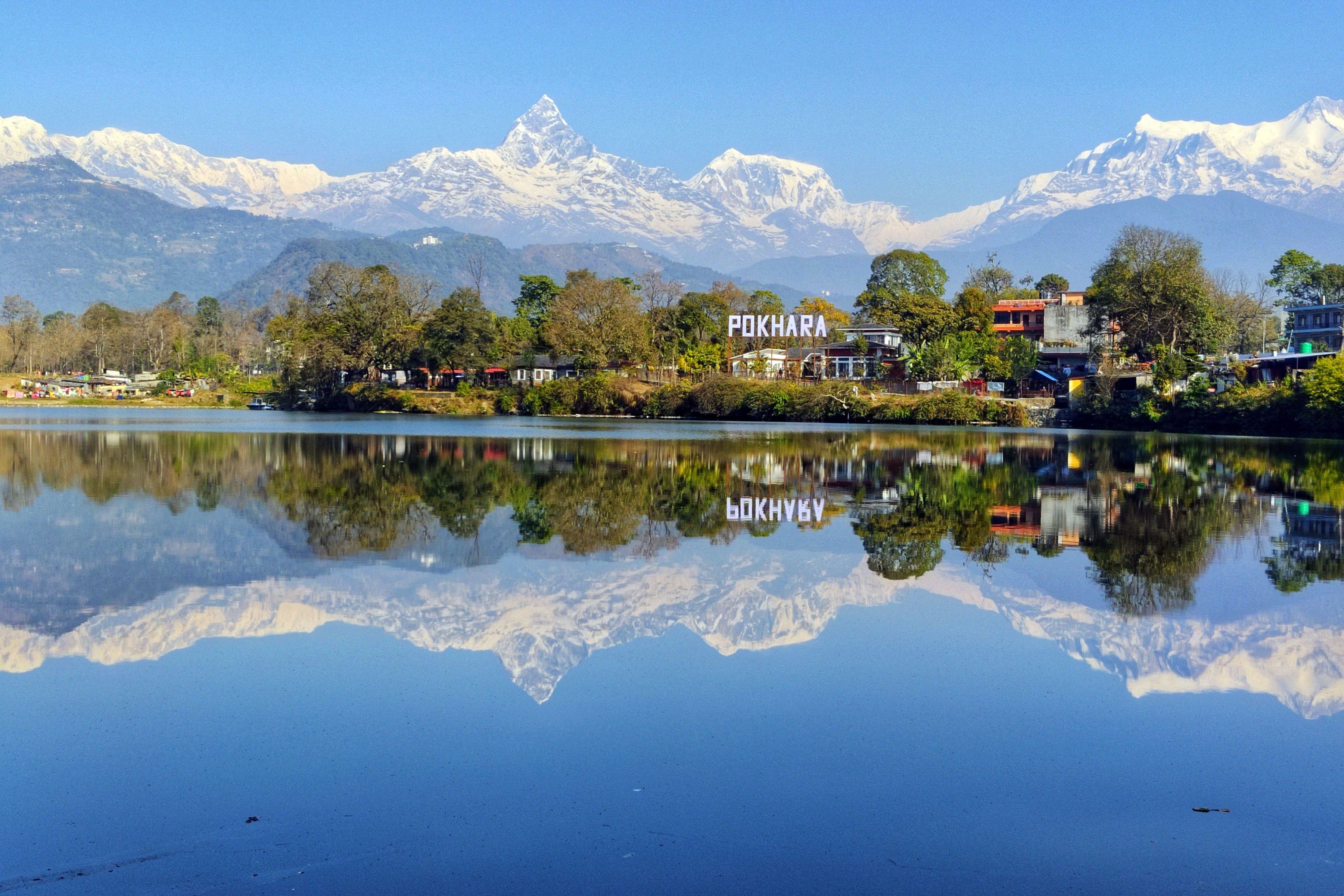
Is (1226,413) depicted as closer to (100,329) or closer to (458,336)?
(458,336)

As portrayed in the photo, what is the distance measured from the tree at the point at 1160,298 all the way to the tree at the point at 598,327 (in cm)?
3760

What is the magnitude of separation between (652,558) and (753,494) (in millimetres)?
9695

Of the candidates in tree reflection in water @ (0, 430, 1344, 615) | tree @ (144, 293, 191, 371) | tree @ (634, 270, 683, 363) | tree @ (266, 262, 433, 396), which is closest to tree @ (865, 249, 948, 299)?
tree @ (634, 270, 683, 363)

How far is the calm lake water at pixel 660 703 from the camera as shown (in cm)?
600

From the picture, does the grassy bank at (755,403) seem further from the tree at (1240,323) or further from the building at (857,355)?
the tree at (1240,323)

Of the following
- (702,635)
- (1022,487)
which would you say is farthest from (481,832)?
(1022,487)

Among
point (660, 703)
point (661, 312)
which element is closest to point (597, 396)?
point (661, 312)

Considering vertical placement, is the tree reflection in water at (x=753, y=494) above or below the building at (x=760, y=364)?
below

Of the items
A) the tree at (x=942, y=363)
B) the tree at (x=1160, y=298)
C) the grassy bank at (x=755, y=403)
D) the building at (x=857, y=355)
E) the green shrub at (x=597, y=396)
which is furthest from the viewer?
the building at (x=857, y=355)

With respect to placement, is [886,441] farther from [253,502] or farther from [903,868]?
[903,868]

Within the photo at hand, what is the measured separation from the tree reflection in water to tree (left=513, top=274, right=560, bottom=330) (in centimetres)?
7410

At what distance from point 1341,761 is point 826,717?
3630 millimetres

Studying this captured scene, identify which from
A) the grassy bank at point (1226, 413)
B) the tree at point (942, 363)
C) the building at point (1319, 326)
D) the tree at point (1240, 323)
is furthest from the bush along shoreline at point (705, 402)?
the building at point (1319, 326)

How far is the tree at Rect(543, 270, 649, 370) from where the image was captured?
90000 mm
